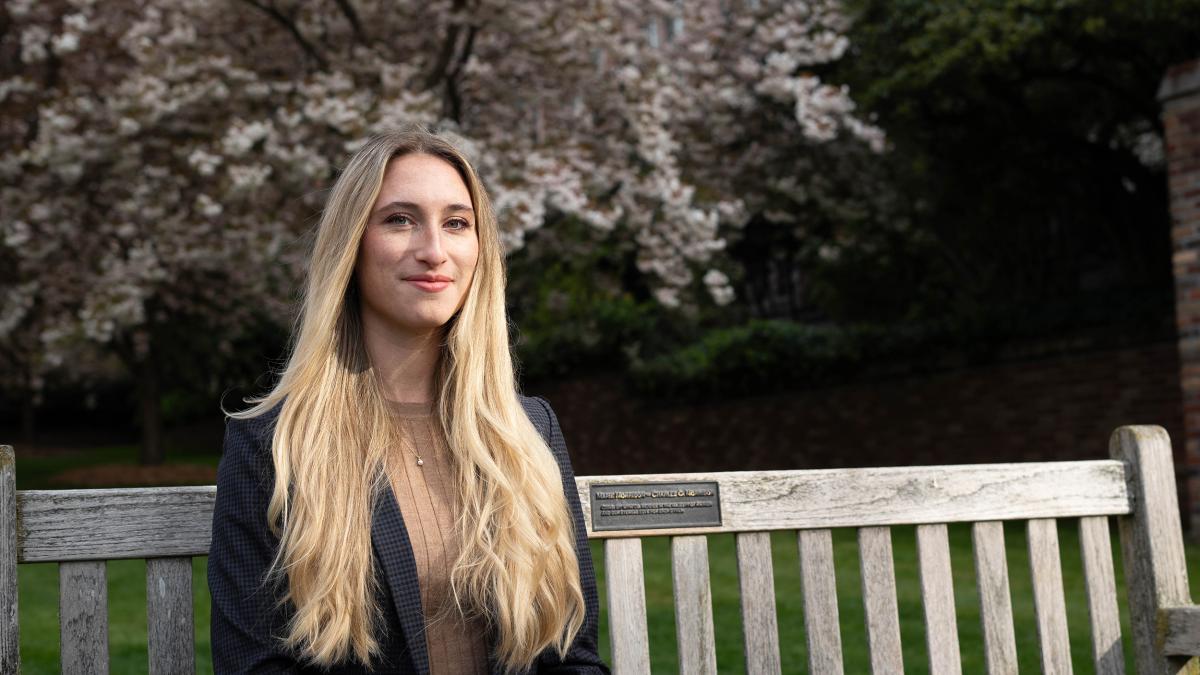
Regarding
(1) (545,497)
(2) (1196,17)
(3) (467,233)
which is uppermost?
(2) (1196,17)

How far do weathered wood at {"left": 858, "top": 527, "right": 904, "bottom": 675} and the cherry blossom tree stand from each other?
5.75 metres

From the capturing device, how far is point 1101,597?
2.91m

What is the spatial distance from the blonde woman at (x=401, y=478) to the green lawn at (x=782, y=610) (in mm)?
3319

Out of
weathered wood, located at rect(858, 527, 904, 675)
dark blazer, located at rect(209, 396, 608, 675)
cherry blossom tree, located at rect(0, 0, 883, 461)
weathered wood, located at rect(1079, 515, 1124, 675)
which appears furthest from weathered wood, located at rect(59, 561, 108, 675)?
cherry blossom tree, located at rect(0, 0, 883, 461)

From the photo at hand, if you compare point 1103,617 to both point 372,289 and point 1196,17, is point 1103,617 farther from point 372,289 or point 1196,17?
point 1196,17

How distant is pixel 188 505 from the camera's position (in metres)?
2.17

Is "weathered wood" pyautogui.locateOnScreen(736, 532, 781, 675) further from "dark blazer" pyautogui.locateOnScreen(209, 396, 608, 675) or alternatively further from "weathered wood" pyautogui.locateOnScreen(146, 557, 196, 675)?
"weathered wood" pyautogui.locateOnScreen(146, 557, 196, 675)

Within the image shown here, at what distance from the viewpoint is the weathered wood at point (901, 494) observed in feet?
8.42

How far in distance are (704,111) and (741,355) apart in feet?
21.3

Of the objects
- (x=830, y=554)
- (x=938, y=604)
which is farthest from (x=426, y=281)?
(x=938, y=604)

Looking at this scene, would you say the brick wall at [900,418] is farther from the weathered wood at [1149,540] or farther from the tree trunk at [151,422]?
the weathered wood at [1149,540]

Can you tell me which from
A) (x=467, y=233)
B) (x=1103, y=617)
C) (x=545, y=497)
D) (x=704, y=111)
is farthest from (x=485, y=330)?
(x=704, y=111)

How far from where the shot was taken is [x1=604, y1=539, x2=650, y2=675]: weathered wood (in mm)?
2447

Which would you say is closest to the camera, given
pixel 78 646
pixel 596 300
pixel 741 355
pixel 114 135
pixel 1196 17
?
pixel 78 646
